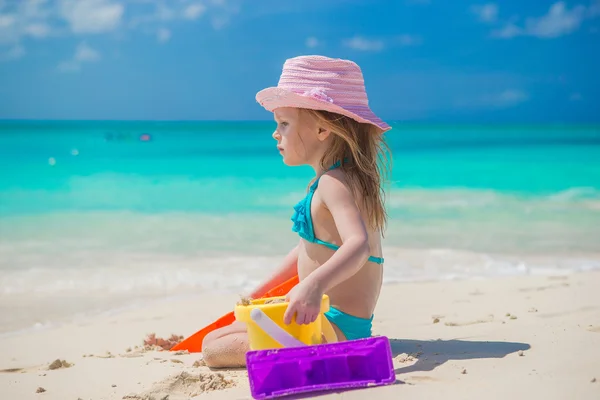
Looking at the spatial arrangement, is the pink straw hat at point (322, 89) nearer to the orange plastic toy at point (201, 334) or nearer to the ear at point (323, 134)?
the ear at point (323, 134)

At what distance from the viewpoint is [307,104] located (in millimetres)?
2656

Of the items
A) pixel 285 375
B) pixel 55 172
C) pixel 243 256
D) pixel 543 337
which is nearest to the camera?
pixel 285 375

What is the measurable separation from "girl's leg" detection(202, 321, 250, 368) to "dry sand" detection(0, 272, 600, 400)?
7 centimetres

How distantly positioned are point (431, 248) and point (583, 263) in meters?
1.25

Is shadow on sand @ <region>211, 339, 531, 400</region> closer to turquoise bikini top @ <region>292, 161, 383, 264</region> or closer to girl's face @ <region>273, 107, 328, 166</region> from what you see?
turquoise bikini top @ <region>292, 161, 383, 264</region>

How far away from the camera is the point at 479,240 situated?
268 inches

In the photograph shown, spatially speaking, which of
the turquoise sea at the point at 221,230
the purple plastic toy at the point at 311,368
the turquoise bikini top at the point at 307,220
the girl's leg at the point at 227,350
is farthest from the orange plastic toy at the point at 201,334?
the turquoise sea at the point at 221,230

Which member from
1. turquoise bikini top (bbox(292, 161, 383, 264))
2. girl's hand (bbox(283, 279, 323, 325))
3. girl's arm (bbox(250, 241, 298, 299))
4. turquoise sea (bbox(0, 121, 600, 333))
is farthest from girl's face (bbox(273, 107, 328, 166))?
turquoise sea (bbox(0, 121, 600, 333))

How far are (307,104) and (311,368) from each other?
921 millimetres

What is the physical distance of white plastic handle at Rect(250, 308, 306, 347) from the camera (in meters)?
2.25

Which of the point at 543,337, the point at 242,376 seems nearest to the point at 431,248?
the point at 543,337

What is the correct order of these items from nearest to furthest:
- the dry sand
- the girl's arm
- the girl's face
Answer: the dry sand < the girl's face < the girl's arm

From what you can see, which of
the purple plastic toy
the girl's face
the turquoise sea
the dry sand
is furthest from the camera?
the turquoise sea

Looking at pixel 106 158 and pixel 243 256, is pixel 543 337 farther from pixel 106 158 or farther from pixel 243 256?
pixel 106 158
